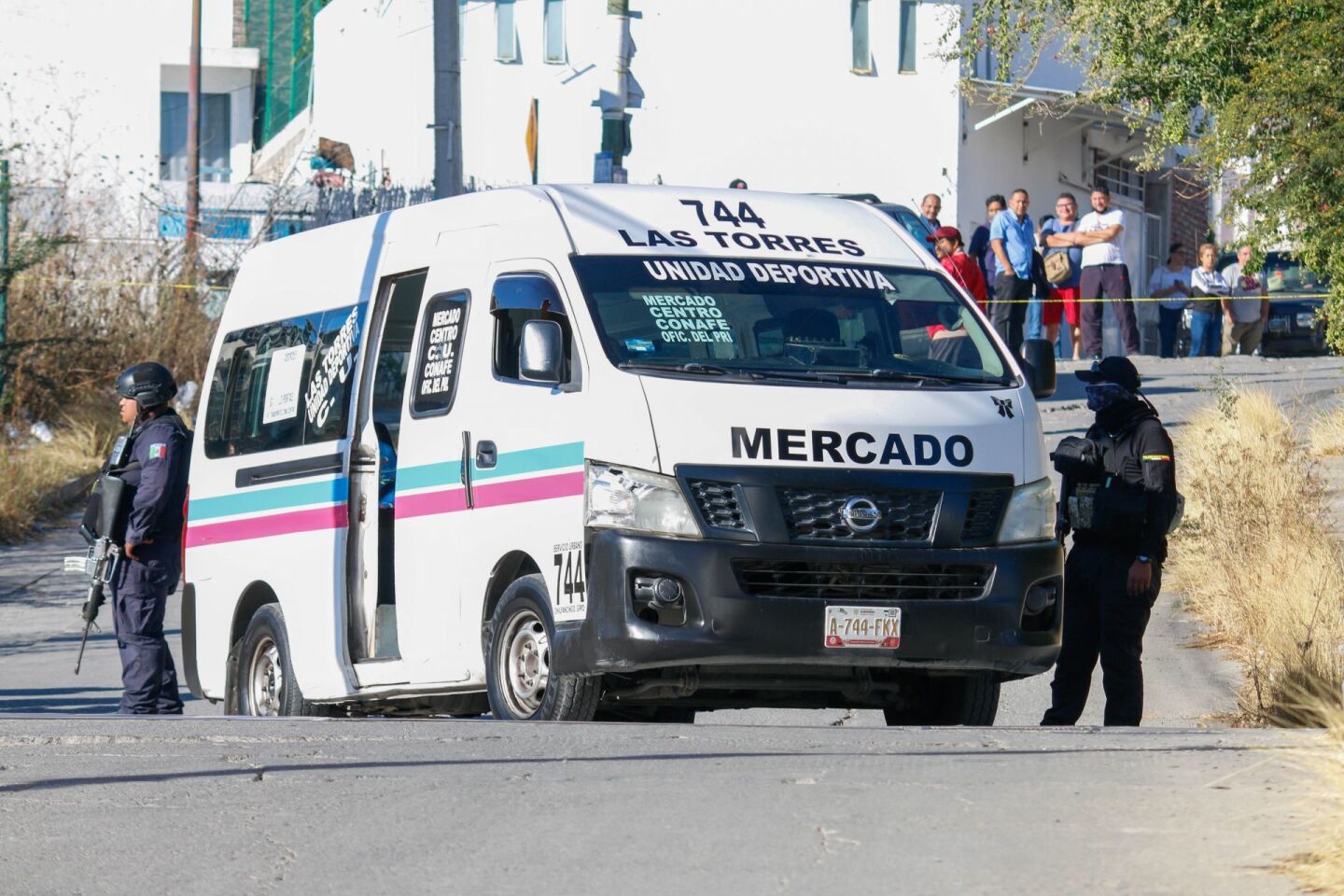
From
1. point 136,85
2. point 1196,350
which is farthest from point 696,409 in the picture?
point 136,85

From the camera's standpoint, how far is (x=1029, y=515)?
8438mm

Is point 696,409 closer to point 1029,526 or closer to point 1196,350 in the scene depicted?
point 1029,526

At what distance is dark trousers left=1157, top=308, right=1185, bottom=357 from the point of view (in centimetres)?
2736

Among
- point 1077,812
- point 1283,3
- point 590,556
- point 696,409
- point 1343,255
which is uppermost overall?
point 1283,3

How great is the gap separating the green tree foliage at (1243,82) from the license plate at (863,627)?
7.19 meters

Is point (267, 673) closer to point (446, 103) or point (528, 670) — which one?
point (528, 670)

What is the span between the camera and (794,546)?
799cm

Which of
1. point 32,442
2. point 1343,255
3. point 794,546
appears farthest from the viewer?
point 32,442

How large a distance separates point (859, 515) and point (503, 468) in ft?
4.91

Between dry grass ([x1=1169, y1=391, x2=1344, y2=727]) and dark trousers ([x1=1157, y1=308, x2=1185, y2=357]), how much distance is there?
9.68m

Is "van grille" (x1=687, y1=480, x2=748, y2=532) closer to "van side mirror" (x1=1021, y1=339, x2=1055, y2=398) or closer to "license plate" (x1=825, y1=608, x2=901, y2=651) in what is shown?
"license plate" (x1=825, y1=608, x2=901, y2=651)

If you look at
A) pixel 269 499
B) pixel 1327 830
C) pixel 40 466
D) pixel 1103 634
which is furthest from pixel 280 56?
pixel 1327 830

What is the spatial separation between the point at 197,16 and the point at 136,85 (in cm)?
495

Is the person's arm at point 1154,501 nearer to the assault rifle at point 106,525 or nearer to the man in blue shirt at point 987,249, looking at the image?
the assault rifle at point 106,525
